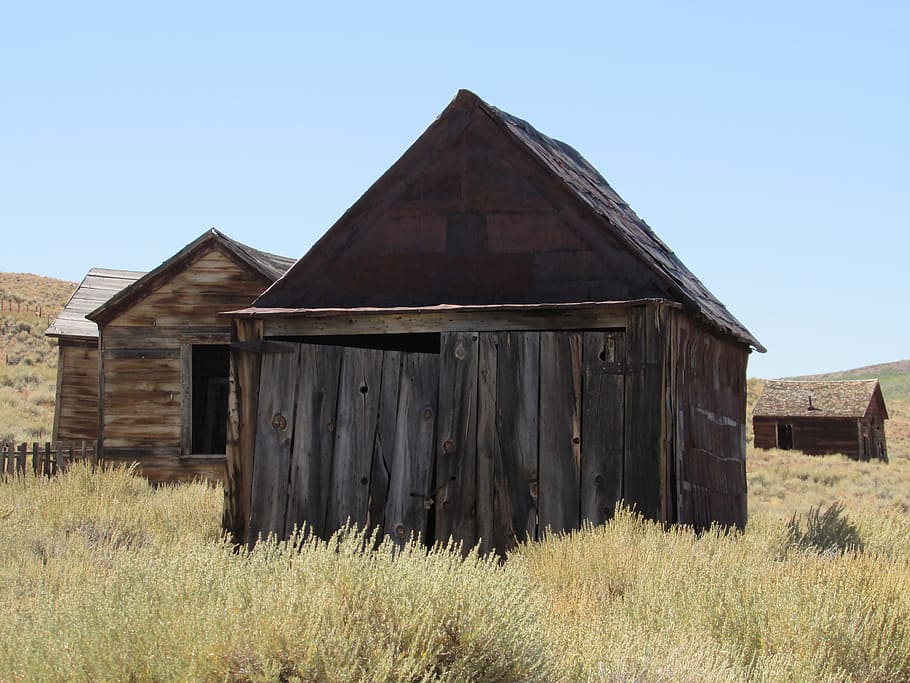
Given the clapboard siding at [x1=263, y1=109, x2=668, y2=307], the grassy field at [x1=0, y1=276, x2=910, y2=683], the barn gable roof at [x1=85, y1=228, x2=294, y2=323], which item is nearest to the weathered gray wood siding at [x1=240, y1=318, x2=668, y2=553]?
the clapboard siding at [x1=263, y1=109, x2=668, y2=307]

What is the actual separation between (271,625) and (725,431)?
775cm

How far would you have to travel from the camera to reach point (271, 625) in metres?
4.43

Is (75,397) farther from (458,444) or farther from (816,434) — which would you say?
(816,434)

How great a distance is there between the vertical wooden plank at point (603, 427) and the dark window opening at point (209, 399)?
33.1ft

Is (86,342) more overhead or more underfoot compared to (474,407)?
more overhead

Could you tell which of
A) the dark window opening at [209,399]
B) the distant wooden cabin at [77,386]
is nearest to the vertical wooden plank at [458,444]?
the dark window opening at [209,399]

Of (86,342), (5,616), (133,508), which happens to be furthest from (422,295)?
(86,342)

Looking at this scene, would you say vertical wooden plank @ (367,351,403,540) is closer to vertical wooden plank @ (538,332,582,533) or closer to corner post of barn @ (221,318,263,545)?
corner post of barn @ (221,318,263,545)

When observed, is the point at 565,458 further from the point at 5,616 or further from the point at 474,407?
the point at 5,616

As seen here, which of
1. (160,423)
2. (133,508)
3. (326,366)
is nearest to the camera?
(326,366)

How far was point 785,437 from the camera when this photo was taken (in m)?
43.8

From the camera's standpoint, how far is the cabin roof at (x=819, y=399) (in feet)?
139

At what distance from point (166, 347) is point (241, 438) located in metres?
6.65

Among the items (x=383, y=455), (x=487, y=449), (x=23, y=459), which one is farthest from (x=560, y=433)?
(x=23, y=459)
